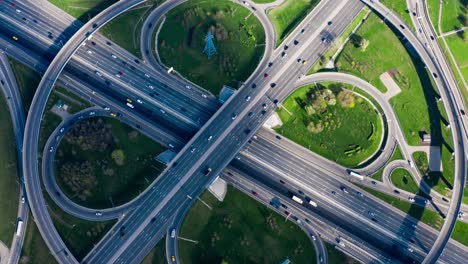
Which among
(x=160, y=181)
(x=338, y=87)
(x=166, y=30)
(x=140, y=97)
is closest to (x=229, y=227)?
(x=160, y=181)

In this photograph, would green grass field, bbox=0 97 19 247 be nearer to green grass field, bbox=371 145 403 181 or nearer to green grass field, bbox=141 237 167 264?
green grass field, bbox=141 237 167 264

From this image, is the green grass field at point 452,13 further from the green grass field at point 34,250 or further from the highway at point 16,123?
the green grass field at point 34,250

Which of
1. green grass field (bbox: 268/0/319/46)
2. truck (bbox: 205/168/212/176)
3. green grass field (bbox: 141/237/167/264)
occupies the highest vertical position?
green grass field (bbox: 268/0/319/46)

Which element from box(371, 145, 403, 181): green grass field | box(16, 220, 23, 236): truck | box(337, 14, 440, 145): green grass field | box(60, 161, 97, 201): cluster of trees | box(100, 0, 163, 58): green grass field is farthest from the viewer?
box(100, 0, 163, 58): green grass field

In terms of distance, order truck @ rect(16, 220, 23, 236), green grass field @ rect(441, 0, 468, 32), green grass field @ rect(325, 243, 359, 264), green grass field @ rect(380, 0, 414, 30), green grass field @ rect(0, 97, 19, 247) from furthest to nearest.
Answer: green grass field @ rect(441, 0, 468, 32) → green grass field @ rect(380, 0, 414, 30) → green grass field @ rect(325, 243, 359, 264) → green grass field @ rect(0, 97, 19, 247) → truck @ rect(16, 220, 23, 236)

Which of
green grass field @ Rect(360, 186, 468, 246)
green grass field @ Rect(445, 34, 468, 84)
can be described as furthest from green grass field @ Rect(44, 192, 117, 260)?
green grass field @ Rect(445, 34, 468, 84)

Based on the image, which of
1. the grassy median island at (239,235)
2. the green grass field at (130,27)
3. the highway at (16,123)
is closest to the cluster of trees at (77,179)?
the highway at (16,123)

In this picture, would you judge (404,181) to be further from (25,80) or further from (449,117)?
(25,80)

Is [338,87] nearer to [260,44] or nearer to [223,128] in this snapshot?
[260,44]

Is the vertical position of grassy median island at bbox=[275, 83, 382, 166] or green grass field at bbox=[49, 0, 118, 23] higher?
grassy median island at bbox=[275, 83, 382, 166]
